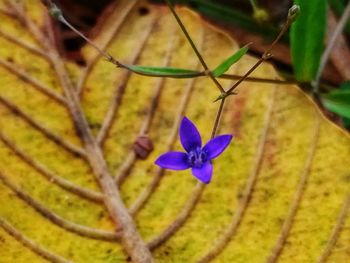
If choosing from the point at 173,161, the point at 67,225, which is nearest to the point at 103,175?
the point at 67,225

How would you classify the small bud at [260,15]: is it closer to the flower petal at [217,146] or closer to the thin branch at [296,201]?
the thin branch at [296,201]

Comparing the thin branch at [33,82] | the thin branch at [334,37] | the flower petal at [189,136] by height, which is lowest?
the flower petal at [189,136]

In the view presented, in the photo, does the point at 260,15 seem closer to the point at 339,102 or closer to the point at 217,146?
the point at 339,102

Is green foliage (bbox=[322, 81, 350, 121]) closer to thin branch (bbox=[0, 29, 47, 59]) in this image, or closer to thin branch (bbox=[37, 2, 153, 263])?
thin branch (bbox=[37, 2, 153, 263])

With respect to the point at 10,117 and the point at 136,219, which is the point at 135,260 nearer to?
the point at 136,219

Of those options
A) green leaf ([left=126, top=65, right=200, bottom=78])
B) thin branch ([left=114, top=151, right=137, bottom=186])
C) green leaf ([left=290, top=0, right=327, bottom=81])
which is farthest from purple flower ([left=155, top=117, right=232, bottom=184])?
green leaf ([left=290, top=0, right=327, bottom=81])

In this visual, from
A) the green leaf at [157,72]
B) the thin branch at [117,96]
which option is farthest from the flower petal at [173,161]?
the thin branch at [117,96]

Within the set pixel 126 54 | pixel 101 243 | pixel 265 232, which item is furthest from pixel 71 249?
pixel 126 54
